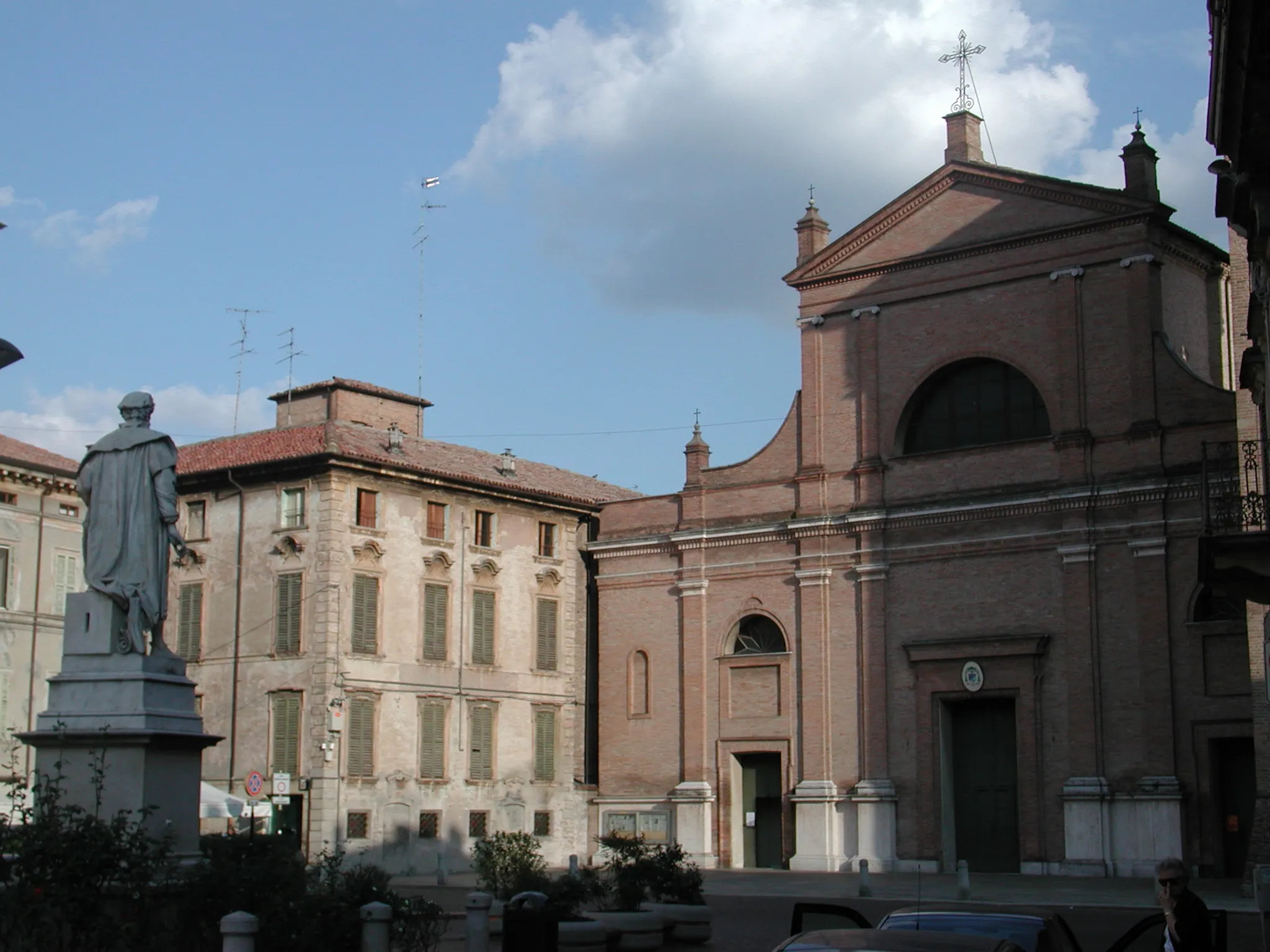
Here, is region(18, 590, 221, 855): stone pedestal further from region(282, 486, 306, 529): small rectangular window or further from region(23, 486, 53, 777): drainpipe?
region(282, 486, 306, 529): small rectangular window

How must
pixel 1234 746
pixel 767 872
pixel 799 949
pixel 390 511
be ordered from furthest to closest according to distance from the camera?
pixel 390 511, pixel 767 872, pixel 1234 746, pixel 799 949

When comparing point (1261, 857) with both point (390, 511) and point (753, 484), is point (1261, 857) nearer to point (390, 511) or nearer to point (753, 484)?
point (753, 484)

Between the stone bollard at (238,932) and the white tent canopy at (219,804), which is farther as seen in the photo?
the white tent canopy at (219,804)

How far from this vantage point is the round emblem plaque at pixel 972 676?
3562 centimetres

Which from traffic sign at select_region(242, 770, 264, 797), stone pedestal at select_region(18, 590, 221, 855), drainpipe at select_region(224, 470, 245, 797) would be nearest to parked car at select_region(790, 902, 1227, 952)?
stone pedestal at select_region(18, 590, 221, 855)

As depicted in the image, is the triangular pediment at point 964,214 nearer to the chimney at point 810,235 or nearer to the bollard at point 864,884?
the chimney at point 810,235

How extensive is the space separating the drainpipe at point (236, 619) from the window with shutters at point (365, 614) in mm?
3319

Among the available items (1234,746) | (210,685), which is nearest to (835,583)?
(1234,746)

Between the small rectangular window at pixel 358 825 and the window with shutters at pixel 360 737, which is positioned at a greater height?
the window with shutters at pixel 360 737

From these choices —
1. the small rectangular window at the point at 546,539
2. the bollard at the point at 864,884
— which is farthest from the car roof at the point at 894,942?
the small rectangular window at the point at 546,539

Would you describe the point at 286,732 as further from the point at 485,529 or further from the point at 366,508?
the point at 485,529

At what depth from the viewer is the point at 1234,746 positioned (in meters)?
32.5

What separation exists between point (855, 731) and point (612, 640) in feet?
24.7

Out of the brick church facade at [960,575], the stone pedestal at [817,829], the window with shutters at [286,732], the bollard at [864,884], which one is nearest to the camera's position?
the bollard at [864,884]
